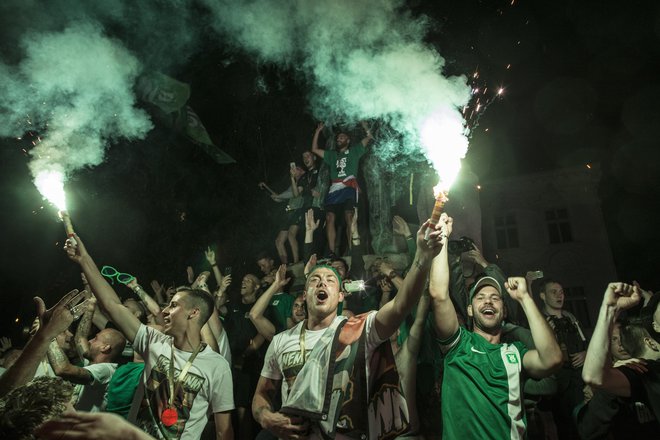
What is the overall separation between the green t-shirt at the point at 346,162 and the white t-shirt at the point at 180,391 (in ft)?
17.7

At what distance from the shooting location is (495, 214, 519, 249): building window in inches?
797

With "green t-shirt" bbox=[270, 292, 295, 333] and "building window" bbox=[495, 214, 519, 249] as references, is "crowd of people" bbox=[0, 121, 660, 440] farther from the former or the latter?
"building window" bbox=[495, 214, 519, 249]

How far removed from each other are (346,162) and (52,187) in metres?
5.46

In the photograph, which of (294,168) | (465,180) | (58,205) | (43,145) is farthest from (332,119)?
(58,205)

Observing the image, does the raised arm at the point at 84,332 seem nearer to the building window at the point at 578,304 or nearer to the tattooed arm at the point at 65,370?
the tattooed arm at the point at 65,370

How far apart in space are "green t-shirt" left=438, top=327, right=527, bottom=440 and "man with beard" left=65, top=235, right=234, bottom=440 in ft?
6.71

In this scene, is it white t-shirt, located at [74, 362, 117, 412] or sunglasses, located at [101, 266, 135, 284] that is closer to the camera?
white t-shirt, located at [74, 362, 117, 412]

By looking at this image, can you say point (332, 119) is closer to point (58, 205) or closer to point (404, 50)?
point (404, 50)

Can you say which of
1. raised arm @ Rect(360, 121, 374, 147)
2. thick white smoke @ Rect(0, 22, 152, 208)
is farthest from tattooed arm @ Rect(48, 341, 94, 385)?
raised arm @ Rect(360, 121, 374, 147)

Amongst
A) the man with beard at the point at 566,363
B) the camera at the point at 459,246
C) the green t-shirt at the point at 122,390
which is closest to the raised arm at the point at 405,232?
the camera at the point at 459,246

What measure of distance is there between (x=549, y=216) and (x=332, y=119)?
1486cm

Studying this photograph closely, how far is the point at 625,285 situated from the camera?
298 cm

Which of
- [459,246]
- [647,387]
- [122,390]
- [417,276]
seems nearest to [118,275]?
[122,390]

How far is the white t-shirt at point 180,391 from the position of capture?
366cm
